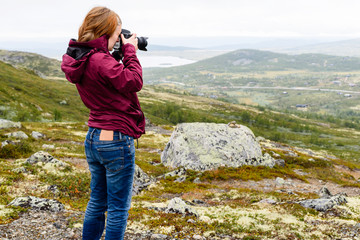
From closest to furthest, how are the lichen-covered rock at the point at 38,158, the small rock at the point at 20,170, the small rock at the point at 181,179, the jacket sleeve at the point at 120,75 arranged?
the jacket sleeve at the point at 120,75 < the small rock at the point at 20,170 < the lichen-covered rock at the point at 38,158 < the small rock at the point at 181,179

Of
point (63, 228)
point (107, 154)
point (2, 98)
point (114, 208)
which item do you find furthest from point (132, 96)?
point (2, 98)

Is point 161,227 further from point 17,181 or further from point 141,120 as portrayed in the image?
point 17,181

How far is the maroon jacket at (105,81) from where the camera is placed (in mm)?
4660

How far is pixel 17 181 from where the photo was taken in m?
14.8

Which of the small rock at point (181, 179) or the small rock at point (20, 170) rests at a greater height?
the small rock at point (20, 170)

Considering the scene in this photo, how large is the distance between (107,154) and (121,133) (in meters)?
0.47

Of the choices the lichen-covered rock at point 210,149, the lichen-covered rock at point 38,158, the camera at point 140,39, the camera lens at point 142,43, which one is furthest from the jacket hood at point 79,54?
the lichen-covered rock at point 210,149

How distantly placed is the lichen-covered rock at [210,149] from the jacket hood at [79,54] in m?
24.5

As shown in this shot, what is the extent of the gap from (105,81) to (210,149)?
2651 cm

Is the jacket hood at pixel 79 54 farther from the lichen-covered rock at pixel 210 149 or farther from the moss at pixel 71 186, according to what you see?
the lichen-covered rock at pixel 210 149

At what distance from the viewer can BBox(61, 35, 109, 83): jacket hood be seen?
471 centimetres

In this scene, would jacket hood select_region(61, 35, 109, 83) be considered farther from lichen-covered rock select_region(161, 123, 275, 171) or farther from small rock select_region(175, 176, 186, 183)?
lichen-covered rock select_region(161, 123, 275, 171)

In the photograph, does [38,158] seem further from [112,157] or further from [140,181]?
[112,157]

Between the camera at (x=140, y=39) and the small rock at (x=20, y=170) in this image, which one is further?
the small rock at (x=20, y=170)
